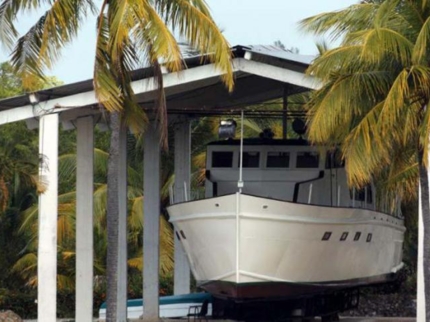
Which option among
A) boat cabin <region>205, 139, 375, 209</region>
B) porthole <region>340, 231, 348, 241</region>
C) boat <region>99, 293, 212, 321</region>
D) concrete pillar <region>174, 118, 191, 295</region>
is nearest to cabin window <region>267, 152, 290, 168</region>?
boat cabin <region>205, 139, 375, 209</region>

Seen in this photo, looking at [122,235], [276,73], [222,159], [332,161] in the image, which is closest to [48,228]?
[276,73]

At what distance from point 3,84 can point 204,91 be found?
19073 mm

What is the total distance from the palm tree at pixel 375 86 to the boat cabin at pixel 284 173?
682 cm

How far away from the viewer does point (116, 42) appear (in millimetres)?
17734

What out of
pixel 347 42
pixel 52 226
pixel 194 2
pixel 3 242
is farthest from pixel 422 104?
pixel 3 242

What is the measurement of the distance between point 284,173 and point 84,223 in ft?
15.5

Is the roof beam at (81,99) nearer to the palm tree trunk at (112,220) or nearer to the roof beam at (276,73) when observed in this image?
the roof beam at (276,73)

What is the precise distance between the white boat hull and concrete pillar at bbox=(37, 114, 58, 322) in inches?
140

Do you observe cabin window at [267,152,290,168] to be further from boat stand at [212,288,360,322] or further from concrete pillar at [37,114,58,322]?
concrete pillar at [37,114,58,322]

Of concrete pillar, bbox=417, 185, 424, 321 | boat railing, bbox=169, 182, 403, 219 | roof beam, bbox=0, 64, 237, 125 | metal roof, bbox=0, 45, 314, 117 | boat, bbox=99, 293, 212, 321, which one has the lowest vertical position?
boat, bbox=99, 293, 212, 321

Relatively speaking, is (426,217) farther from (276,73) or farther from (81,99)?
(81,99)

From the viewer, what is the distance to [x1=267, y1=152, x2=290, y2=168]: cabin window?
2694 cm

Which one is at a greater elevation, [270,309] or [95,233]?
[95,233]

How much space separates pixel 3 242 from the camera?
123 ft
